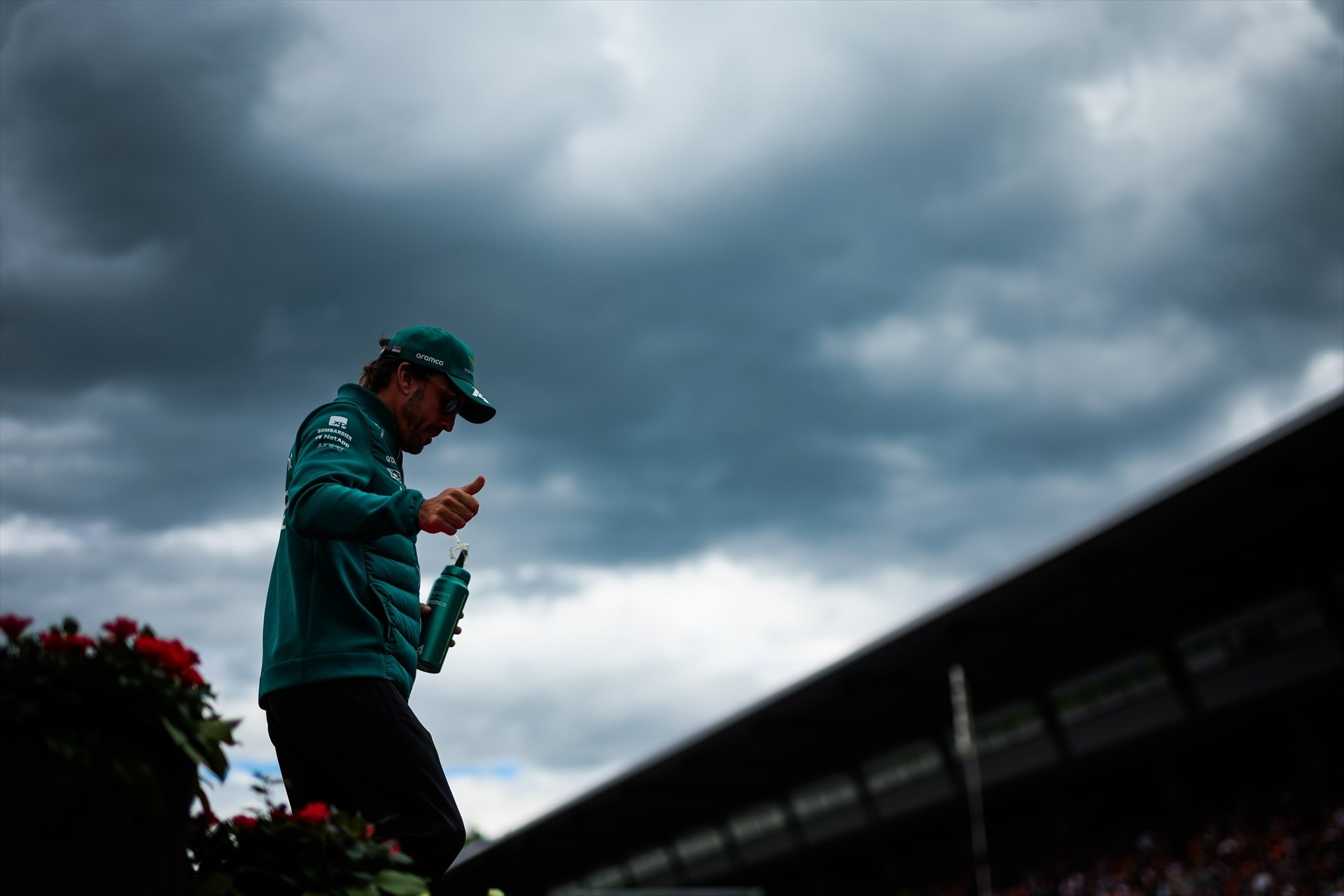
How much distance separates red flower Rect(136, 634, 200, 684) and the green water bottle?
3.52ft

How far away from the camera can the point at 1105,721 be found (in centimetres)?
2517

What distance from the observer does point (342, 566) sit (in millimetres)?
2730

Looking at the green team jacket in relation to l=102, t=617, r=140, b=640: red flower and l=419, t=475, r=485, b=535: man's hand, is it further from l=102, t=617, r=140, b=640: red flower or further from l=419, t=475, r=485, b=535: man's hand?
l=102, t=617, r=140, b=640: red flower

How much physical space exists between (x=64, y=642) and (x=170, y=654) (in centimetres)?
17

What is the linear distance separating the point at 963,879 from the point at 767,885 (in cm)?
1075

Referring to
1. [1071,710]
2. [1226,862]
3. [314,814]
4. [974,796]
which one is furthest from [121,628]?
[974,796]

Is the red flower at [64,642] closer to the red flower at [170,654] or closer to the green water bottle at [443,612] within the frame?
the red flower at [170,654]

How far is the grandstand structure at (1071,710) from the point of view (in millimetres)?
19547

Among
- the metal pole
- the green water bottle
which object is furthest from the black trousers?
the metal pole

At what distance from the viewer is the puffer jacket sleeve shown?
2.52 metres

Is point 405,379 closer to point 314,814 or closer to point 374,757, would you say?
point 374,757

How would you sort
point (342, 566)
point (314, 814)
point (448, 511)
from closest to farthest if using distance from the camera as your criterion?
1. point (314, 814)
2. point (448, 511)
3. point (342, 566)

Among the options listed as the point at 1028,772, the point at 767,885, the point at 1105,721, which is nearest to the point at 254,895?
the point at 1105,721

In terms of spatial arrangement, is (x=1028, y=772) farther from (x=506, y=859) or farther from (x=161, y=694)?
(x=161, y=694)
